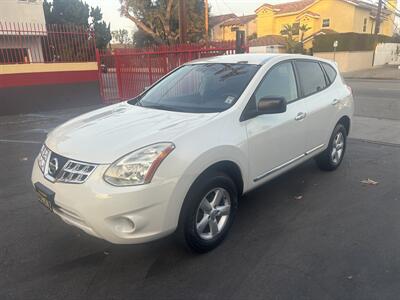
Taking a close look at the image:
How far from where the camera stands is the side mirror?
11.1 feet

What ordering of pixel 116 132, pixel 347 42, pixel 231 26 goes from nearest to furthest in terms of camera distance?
pixel 116 132 < pixel 347 42 < pixel 231 26

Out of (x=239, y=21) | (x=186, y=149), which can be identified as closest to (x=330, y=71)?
(x=186, y=149)

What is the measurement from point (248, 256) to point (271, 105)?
140 cm

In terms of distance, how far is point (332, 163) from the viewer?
5.22m

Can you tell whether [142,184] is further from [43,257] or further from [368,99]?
[368,99]

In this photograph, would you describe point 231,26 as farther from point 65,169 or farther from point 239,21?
point 65,169

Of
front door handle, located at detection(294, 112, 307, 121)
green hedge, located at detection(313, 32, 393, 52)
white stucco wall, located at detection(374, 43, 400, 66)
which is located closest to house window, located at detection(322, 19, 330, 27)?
green hedge, located at detection(313, 32, 393, 52)

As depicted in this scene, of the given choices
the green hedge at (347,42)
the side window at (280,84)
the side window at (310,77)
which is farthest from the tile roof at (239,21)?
the side window at (280,84)

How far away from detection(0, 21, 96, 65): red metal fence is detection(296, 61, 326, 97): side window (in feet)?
29.2

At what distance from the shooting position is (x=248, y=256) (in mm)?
3145

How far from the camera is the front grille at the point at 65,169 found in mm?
2674

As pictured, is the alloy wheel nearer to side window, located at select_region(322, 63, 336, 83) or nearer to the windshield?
the windshield

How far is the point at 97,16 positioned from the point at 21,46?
106ft

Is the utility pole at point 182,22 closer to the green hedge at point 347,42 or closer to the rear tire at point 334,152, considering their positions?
the rear tire at point 334,152
